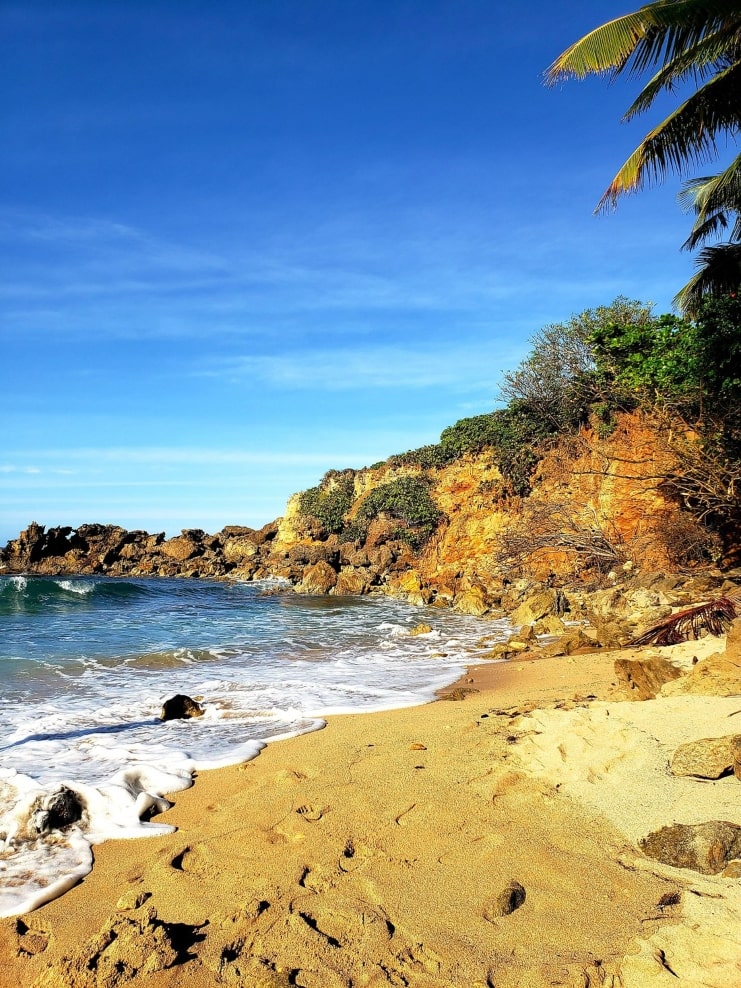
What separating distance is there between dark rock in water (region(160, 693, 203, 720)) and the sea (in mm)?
166

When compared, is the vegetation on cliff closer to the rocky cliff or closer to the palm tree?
the rocky cliff

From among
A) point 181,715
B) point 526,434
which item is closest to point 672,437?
point 181,715

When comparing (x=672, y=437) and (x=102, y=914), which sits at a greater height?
(x=672, y=437)

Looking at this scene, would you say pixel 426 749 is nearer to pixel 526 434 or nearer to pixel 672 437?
pixel 672 437

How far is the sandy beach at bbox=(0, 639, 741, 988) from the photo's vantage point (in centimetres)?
264

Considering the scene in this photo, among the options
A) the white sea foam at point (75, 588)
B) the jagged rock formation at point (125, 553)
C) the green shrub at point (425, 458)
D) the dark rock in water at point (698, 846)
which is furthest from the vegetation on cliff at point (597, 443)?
the white sea foam at point (75, 588)

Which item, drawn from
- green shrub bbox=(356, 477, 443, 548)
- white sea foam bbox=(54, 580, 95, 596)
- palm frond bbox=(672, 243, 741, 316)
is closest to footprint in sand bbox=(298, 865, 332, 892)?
palm frond bbox=(672, 243, 741, 316)

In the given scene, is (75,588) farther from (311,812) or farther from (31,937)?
(31,937)

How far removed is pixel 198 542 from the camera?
4491 cm

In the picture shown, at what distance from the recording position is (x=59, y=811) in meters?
4.42

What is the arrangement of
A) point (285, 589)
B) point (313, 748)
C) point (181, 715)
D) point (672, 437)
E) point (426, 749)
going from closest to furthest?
point (426, 749)
point (313, 748)
point (181, 715)
point (672, 437)
point (285, 589)

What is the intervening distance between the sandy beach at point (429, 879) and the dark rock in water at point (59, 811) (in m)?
0.49

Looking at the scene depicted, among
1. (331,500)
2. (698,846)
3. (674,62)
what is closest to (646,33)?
(674,62)

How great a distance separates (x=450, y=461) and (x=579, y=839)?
25.8 metres
